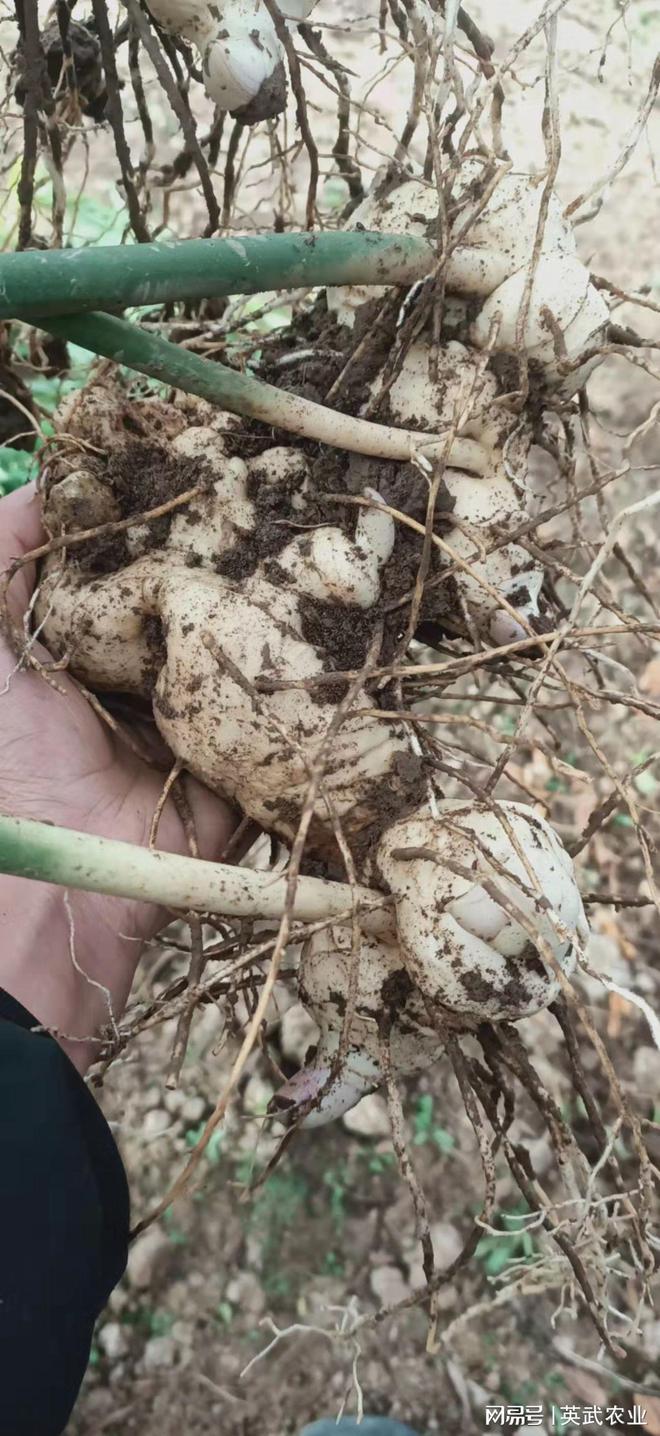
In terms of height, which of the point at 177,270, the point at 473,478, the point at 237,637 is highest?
the point at 177,270

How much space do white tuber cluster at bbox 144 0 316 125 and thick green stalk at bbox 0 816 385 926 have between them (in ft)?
2.33

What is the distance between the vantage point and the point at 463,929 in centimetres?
96

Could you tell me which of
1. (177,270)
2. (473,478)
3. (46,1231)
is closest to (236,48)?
(177,270)

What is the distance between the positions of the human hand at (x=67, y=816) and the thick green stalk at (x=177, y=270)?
411 mm

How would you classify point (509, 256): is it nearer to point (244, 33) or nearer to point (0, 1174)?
point (244, 33)

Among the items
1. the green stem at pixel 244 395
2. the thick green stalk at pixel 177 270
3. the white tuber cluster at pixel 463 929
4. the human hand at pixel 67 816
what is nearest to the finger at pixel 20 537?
the human hand at pixel 67 816

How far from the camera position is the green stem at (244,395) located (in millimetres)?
904

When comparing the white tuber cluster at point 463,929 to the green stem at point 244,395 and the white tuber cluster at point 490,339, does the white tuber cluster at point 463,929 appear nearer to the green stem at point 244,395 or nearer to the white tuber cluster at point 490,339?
the white tuber cluster at point 490,339

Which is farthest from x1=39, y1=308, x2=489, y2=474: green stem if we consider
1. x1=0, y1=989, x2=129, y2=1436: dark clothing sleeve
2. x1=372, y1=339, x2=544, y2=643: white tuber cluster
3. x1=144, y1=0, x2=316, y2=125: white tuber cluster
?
x1=0, y1=989, x2=129, y2=1436: dark clothing sleeve

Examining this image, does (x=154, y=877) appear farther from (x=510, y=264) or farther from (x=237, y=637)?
(x=510, y=264)

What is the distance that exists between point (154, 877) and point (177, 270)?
52cm

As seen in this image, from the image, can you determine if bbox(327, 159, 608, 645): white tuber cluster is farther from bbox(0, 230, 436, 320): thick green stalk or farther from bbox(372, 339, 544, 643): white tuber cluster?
bbox(0, 230, 436, 320): thick green stalk

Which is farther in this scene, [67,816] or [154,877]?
[67,816]

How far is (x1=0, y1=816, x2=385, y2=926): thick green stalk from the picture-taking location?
831mm
